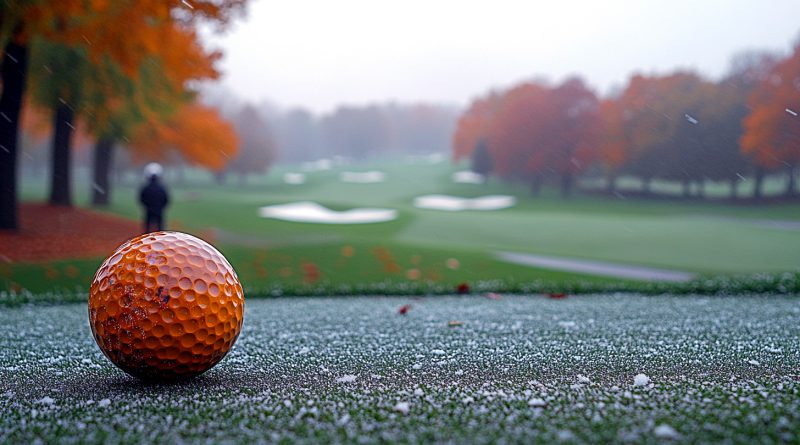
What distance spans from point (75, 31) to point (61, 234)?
18.1ft

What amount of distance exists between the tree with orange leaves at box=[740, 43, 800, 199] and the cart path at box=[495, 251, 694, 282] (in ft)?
55.4

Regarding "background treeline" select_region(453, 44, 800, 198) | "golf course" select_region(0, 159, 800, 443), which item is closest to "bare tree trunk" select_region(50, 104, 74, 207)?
"golf course" select_region(0, 159, 800, 443)

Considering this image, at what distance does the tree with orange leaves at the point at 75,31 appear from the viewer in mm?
10336

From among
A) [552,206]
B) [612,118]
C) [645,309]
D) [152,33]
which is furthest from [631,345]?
[612,118]

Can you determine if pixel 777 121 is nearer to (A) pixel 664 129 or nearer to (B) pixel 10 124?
(A) pixel 664 129

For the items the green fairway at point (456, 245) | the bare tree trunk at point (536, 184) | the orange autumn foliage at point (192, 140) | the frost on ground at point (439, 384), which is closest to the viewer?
the frost on ground at point (439, 384)

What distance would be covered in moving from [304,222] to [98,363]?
55.4ft

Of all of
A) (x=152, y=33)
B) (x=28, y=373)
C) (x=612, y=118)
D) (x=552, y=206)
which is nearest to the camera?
(x=28, y=373)

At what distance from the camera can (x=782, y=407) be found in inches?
128

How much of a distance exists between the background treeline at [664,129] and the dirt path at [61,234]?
26060mm

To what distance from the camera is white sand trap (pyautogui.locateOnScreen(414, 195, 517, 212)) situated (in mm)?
34125

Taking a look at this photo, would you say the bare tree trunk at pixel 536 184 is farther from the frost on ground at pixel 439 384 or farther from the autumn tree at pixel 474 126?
the frost on ground at pixel 439 384

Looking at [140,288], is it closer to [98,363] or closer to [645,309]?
[98,363]

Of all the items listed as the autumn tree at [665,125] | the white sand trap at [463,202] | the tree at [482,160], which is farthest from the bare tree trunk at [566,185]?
the tree at [482,160]
